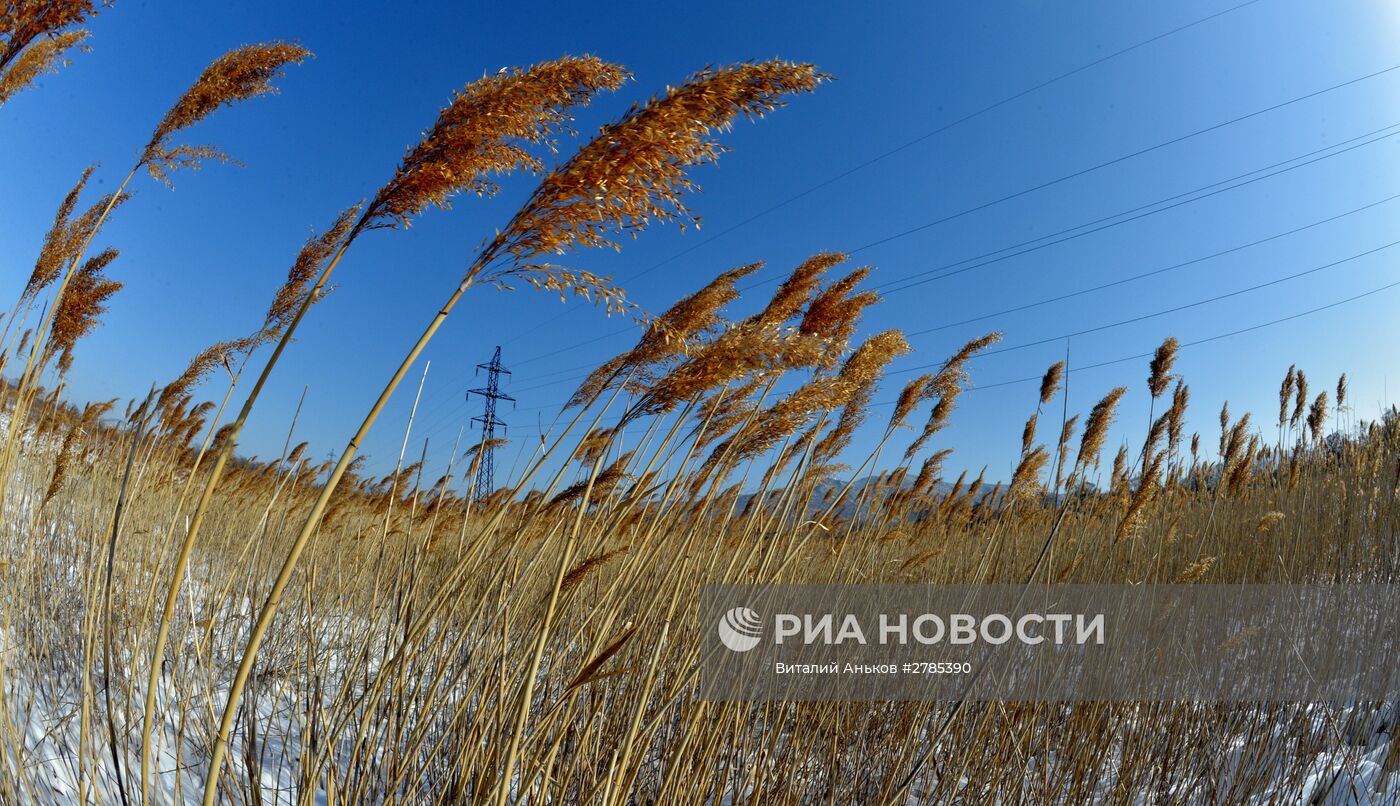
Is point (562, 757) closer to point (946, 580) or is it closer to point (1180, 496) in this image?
point (946, 580)

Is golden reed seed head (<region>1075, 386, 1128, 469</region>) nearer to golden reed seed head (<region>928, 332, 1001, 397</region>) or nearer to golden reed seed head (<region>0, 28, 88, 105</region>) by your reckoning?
golden reed seed head (<region>928, 332, 1001, 397</region>)

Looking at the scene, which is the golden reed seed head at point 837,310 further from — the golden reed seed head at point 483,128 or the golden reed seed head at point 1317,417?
the golden reed seed head at point 1317,417

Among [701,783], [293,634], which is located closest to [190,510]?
[293,634]

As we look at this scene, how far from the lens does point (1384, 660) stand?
2.62 metres

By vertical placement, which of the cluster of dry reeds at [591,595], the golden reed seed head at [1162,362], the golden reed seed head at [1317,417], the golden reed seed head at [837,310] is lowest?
the cluster of dry reeds at [591,595]

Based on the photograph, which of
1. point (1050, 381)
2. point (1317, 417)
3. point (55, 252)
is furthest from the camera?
point (1317, 417)

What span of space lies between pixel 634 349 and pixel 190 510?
17.9 feet

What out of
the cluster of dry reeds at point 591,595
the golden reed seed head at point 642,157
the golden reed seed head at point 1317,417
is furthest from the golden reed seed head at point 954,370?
the golden reed seed head at point 1317,417

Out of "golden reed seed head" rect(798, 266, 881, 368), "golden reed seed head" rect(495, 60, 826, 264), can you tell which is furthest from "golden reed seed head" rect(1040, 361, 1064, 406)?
"golden reed seed head" rect(495, 60, 826, 264)

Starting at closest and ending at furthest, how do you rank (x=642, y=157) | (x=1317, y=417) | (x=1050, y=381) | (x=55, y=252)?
(x=642, y=157) → (x=55, y=252) → (x=1050, y=381) → (x=1317, y=417)

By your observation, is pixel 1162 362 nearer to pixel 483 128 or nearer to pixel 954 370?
pixel 954 370

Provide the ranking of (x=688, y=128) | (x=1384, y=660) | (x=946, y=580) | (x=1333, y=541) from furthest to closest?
(x=1333, y=541) < (x=946, y=580) < (x=1384, y=660) < (x=688, y=128)

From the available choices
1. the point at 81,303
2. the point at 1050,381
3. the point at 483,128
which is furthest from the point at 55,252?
the point at 1050,381

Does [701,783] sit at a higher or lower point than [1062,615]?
lower
